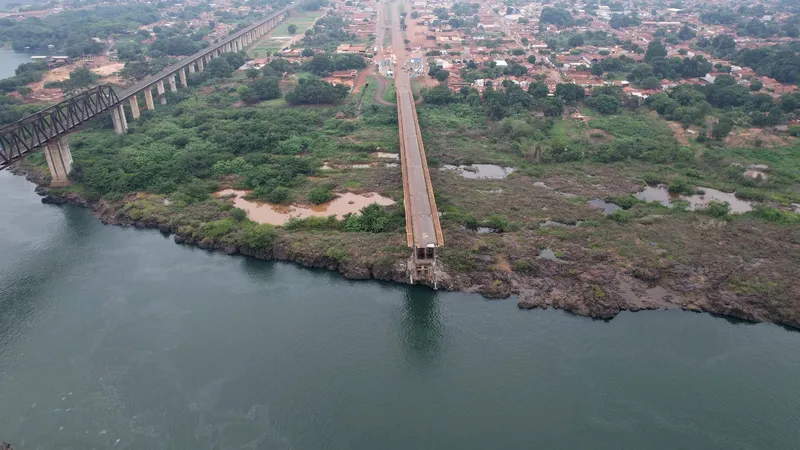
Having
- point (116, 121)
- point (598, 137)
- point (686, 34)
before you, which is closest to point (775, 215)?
point (598, 137)

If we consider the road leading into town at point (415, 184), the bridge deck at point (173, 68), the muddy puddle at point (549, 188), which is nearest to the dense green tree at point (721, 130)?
the muddy puddle at point (549, 188)

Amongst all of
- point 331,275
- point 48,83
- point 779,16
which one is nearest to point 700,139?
point 331,275

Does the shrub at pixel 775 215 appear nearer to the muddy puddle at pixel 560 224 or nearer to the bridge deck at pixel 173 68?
the muddy puddle at pixel 560 224

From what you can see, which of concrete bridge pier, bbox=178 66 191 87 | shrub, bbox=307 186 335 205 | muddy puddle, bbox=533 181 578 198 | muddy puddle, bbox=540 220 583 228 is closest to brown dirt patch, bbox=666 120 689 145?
muddy puddle, bbox=533 181 578 198

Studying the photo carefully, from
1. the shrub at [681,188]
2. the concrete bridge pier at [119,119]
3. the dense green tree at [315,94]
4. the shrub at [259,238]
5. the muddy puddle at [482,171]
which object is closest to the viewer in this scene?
the shrub at [259,238]

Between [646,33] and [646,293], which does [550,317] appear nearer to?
[646,293]
